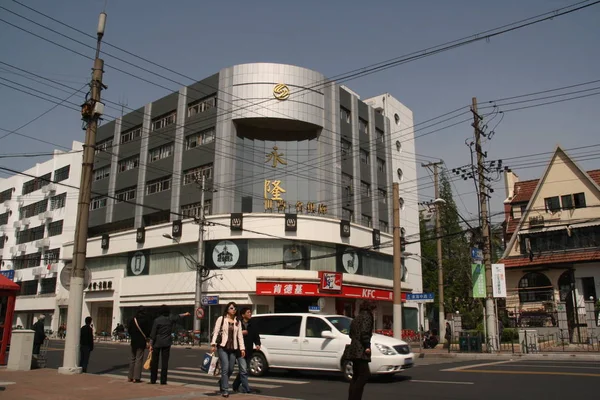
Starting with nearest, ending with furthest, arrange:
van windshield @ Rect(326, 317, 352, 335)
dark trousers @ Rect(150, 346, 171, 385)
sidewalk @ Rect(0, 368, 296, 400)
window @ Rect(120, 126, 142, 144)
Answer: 1. sidewalk @ Rect(0, 368, 296, 400)
2. dark trousers @ Rect(150, 346, 171, 385)
3. van windshield @ Rect(326, 317, 352, 335)
4. window @ Rect(120, 126, 142, 144)

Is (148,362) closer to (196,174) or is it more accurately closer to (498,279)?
(498,279)

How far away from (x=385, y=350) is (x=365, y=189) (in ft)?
115

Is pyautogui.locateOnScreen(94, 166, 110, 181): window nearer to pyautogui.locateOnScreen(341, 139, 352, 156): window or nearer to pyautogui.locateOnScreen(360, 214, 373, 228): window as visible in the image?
pyautogui.locateOnScreen(341, 139, 352, 156): window

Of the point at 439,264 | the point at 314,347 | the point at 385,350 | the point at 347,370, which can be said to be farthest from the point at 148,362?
the point at 439,264

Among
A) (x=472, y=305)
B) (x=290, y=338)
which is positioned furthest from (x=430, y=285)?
(x=290, y=338)

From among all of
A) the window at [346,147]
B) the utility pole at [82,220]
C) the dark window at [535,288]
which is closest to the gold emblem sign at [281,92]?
the window at [346,147]

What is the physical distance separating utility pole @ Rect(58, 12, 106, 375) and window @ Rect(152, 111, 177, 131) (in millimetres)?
30910

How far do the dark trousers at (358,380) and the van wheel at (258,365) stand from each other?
22.9 ft

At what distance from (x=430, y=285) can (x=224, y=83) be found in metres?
41.6

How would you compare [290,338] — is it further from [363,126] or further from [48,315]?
[48,315]

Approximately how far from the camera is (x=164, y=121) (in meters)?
47.2

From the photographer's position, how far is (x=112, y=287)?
46.2 m

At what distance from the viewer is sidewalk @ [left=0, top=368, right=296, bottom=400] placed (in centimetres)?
987

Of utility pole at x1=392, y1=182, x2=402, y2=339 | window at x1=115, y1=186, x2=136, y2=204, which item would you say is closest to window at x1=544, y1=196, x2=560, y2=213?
utility pole at x1=392, y1=182, x2=402, y2=339
